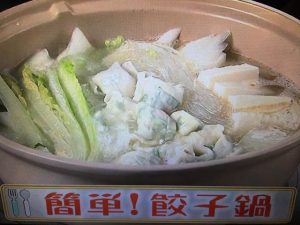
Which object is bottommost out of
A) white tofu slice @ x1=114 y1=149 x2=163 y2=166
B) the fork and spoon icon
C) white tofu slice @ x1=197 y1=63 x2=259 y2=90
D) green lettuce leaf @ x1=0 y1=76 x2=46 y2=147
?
the fork and spoon icon

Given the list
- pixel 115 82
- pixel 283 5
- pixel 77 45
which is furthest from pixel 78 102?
pixel 283 5

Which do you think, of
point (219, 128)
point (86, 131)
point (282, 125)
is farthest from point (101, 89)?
point (282, 125)

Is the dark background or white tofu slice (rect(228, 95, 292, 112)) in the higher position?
the dark background

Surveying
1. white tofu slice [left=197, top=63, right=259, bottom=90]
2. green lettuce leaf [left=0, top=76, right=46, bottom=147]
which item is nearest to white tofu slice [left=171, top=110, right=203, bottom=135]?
white tofu slice [left=197, top=63, right=259, bottom=90]

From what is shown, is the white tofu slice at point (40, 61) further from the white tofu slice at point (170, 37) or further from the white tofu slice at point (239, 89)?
the white tofu slice at point (239, 89)

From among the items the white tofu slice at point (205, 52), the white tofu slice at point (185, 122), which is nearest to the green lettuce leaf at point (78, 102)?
the white tofu slice at point (185, 122)

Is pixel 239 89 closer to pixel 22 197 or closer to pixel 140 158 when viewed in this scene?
pixel 140 158

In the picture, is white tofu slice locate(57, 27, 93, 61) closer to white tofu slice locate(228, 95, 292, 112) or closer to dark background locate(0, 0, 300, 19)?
dark background locate(0, 0, 300, 19)
